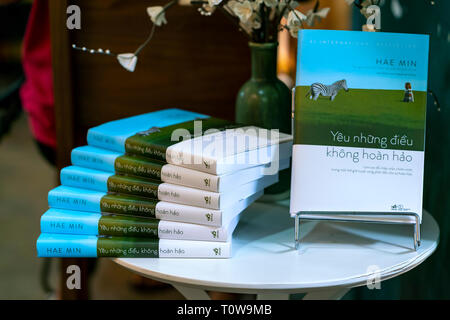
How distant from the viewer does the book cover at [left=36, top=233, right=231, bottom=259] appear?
0.91m

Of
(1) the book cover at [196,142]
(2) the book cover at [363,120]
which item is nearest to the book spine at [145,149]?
(1) the book cover at [196,142]

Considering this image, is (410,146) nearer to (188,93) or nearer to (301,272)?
(301,272)

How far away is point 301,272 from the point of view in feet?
2.89

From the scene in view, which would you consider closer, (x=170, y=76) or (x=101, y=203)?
(x=101, y=203)

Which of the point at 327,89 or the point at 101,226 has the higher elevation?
the point at 327,89

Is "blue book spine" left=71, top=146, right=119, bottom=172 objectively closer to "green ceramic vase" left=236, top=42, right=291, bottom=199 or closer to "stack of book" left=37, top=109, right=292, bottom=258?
"stack of book" left=37, top=109, right=292, bottom=258

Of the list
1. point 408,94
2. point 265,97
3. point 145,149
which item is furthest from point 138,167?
point 408,94

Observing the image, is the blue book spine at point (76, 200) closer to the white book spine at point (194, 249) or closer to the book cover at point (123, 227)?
the book cover at point (123, 227)

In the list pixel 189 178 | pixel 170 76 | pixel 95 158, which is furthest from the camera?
pixel 170 76

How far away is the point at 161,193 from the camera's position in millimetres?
938

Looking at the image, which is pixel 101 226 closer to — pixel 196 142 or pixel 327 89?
pixel 196 142

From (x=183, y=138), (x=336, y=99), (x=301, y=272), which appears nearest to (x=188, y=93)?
(x=183, y=138)

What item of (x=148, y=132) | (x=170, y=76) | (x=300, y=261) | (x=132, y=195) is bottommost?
(x=300, y=261)

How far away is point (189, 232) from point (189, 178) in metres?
0.09
